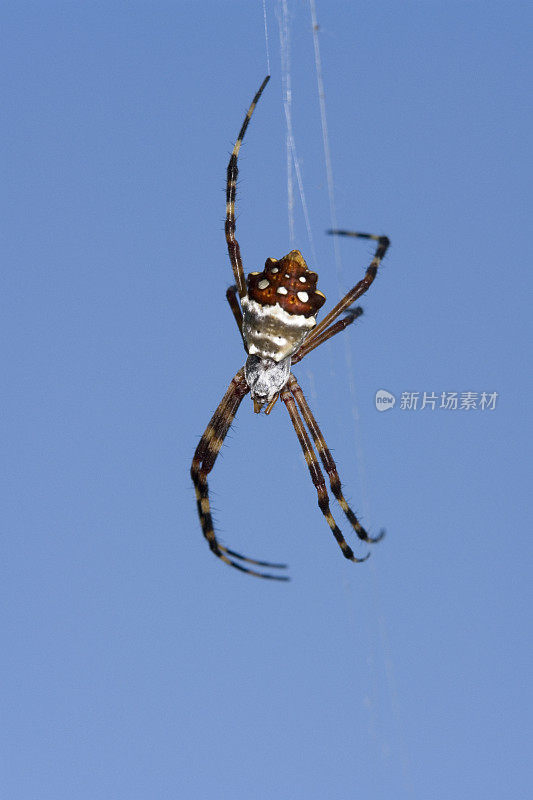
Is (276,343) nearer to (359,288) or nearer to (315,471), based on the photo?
(359,288)

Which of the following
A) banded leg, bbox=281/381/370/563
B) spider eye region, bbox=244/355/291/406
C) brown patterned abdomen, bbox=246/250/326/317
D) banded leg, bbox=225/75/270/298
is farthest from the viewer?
banded leg, bbox=281/381/370/563

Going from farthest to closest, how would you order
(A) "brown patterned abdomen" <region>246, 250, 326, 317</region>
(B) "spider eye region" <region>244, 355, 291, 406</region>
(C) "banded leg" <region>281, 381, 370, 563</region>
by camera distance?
(C) "banded leg" <region>281, 381, 370, 563</region> < (B) "spider eye region" <region>244, 355, 291, 406</region> < (A) "brown patterned abdomen" <region>246, 250, 326, 317</region>

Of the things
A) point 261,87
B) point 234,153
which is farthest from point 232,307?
point 261,87

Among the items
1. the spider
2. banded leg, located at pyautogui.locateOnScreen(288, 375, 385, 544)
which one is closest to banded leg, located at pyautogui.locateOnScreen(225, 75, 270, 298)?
the spider

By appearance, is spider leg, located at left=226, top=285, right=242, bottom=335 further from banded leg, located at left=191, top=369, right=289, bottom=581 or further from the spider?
banded leg, located at left=191, top=369, right=289, bottom=581

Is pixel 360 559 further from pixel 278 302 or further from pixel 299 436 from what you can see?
pixel 278 302

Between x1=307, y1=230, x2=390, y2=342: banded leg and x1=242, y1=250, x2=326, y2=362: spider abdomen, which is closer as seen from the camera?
x1=242, y1=250, x2=326, y2=362: spider abdomen

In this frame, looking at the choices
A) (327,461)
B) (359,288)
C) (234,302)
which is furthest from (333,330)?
(327,461)
